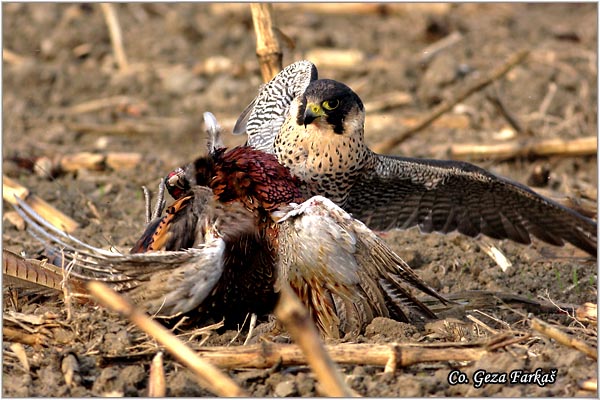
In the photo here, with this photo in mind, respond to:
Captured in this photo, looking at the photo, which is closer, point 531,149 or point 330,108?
point 330,108

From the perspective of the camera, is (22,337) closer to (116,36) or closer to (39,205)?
(39,205)

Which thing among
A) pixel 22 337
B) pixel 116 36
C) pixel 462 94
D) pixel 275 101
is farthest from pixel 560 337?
pixel 116 36

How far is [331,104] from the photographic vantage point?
4.90 meters

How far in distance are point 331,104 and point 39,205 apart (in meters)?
2.26

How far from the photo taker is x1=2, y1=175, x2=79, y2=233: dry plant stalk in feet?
18.9

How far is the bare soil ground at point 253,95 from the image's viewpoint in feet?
11.7

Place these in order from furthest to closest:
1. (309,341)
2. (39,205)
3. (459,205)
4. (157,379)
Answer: (39,205) → (459,205) → (157,379) → (309,341)

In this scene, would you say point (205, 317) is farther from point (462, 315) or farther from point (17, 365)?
point (462, 315)

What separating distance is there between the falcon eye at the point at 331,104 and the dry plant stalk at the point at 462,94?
6.43 ft

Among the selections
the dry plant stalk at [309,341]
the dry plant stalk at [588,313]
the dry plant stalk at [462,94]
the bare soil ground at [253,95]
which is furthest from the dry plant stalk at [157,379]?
the dry plant stalk at [462,94]

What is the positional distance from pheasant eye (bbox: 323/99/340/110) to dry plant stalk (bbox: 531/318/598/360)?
191 centimetres

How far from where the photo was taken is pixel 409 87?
8.97m

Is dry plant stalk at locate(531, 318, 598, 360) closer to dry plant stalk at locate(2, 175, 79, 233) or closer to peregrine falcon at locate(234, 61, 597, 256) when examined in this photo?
peregrine falcon at locate(234, 61, 597, 256)

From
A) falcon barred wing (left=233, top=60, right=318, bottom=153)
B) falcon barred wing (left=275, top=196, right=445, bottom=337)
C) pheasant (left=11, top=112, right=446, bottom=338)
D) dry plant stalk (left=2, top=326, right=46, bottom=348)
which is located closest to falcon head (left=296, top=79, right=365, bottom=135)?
pheasant (left=11, top=112, right=446, bottom=338)
